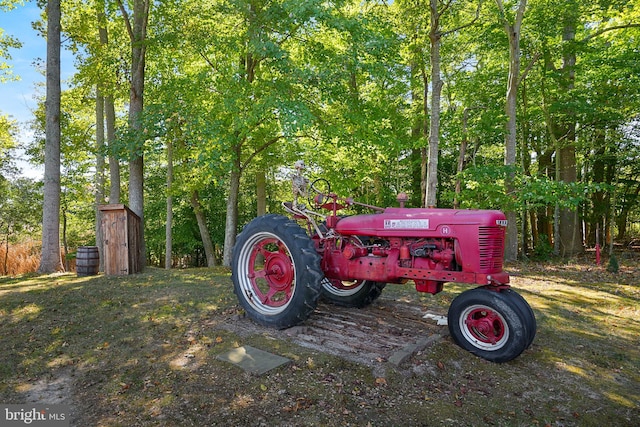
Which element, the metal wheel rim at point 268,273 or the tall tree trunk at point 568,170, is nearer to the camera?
the metal wheel rim at point 268,273

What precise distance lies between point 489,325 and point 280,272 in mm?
2215

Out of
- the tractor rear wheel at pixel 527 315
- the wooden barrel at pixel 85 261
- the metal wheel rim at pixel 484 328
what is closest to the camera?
the tractor rear wheel at pixel 527 315

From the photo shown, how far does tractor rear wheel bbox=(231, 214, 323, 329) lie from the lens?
12.2ft

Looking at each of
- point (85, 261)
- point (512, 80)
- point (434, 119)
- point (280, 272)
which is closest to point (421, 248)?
point (280, 272)

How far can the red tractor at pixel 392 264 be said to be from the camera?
334 cm

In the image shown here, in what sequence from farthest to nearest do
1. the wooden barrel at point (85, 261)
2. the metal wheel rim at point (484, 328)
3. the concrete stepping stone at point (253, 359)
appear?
the wooden barrel at point (85, 261), the metal wheel rim at point (484, 328), the concrete stepping stone at point (253, 359)

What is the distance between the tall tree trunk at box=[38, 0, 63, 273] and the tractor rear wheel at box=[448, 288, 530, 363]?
8189mm

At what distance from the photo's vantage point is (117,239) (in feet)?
24.4

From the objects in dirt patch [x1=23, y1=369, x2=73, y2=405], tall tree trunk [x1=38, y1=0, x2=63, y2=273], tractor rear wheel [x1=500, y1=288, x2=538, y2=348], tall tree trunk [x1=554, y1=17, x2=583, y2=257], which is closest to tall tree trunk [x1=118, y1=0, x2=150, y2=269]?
tall tree trunk [x1=38, y1=0, x2=63, y2=273]

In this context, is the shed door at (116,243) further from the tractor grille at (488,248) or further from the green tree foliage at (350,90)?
the tractor grille at (488,248)

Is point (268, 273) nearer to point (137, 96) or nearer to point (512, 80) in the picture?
point (137, 96)

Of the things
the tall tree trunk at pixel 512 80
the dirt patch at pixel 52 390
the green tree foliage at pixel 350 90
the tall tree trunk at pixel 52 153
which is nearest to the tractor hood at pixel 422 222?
the dirt patch at pixel 52 390

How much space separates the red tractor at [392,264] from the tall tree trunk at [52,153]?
5.78m

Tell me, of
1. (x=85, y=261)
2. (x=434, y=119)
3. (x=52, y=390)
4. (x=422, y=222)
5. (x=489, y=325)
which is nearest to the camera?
(x=52, y=390)
